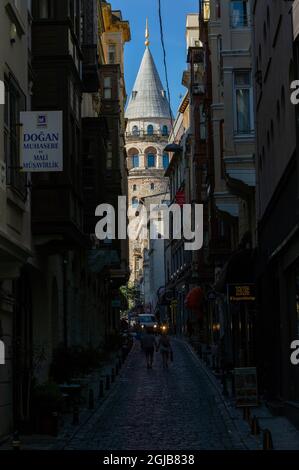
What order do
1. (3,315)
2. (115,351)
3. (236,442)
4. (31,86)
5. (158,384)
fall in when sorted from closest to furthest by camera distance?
(236,442)
(3,315)
(31,86)
(158,384)
(115,351)

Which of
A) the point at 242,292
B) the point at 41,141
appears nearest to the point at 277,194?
the point at 41,141

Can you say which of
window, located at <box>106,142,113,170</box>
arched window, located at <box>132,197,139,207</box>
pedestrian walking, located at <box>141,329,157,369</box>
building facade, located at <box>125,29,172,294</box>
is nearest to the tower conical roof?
building facade, located at <box>125,29,172,294</box>

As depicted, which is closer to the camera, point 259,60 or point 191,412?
point 191,412

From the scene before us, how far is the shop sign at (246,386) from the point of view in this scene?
797 inches

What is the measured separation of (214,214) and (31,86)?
25637 mm

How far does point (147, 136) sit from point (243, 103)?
156820mm

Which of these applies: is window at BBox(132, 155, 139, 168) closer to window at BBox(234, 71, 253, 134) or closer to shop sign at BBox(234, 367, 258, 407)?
window at BBox(234, 71, 253, 134)

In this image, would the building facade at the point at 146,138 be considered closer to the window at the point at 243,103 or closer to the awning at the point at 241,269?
the window at the point at 243,103

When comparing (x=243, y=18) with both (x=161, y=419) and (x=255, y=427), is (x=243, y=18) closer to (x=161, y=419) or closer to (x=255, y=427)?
(x=161, y=419)

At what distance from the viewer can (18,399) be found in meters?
17.8

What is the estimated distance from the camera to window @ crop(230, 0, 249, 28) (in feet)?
100

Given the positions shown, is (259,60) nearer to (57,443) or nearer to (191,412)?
(191,412)

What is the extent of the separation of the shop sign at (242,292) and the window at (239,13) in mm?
9095
